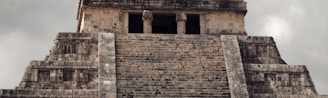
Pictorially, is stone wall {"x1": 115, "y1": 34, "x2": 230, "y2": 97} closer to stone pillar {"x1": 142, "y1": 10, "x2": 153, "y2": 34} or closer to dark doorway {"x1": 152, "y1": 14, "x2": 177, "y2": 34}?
stone pillar {"x1": 142, "y1": 10, "x2": 153, "y2": 34}

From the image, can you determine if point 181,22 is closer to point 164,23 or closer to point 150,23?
point 150,23

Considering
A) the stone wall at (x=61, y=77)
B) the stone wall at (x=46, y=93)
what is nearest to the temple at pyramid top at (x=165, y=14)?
the stone wall at (x=61, y=77)

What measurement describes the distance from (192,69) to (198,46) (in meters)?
1.42

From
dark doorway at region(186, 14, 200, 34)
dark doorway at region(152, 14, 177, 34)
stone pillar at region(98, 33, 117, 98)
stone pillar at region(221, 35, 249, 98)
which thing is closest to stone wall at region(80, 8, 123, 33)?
Answer: stone pillar at region(98, 33, 117, 98)

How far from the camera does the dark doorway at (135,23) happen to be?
77.6 feet

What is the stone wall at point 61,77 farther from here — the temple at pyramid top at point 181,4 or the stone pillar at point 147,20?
the temple at pyramid top at point 181,4

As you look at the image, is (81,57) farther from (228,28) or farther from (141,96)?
(228,28)

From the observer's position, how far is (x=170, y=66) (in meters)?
20.3

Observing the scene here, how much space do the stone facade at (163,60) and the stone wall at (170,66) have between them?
3 cm

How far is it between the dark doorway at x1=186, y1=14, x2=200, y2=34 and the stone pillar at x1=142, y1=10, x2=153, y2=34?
1.34 meters

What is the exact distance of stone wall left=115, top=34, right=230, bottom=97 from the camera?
19219 mm

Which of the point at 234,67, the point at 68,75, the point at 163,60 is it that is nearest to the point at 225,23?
the point at 234,67

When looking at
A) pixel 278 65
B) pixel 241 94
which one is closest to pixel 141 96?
pixel 241 94

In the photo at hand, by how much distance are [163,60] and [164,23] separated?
459 centimetres
